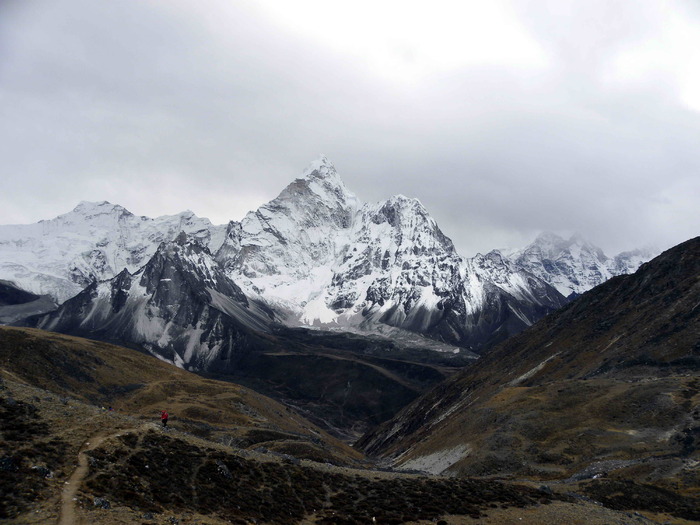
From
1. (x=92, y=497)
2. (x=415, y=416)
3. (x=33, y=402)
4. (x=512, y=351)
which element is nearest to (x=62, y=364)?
(x=33, y=402)

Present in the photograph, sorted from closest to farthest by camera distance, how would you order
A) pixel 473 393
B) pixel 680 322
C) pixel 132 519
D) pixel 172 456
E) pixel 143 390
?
pixel 132 519 < pixel 172 456 < pixel 680 322 < pixel 143 390 < pixel 473 393

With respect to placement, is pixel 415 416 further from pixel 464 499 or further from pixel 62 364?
pixel 464 499

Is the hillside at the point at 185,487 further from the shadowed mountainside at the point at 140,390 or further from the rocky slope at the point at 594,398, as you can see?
the shadowed mountainside at the point at 140,390

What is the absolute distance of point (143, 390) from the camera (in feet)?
399

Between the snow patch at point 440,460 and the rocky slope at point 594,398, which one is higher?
the rocky slope at point 594,398

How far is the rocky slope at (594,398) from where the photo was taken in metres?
76.1

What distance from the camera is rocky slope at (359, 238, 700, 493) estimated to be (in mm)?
76062

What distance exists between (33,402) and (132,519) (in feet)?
64.7

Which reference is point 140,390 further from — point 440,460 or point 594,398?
point 594,398

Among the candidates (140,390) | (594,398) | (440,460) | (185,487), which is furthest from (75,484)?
(140,390)

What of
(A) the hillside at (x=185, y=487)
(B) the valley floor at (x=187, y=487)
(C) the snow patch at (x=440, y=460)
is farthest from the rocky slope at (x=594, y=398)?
(A) the hillside at (x=185, y=487)

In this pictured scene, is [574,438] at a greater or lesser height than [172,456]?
greater

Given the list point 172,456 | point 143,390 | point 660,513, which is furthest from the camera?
point 143,390

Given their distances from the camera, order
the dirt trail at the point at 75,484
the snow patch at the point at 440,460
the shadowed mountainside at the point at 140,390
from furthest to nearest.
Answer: the shadowed mountainside at the point at 140,390
the snow patch at the point at 440,460
the dirt trail at the point at 75,484
